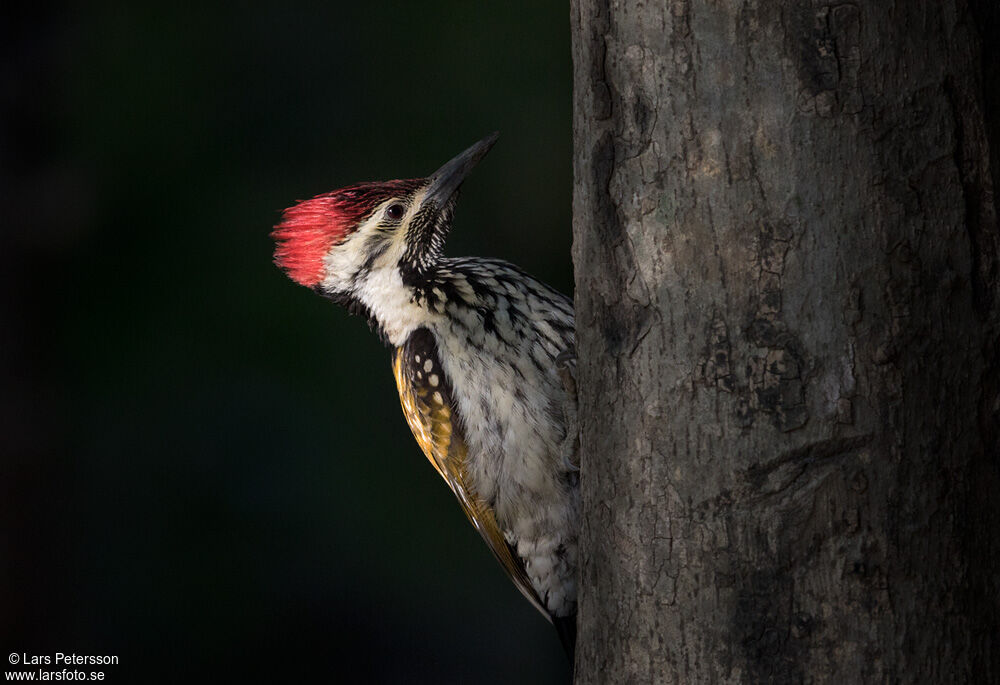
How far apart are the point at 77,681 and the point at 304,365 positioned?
5.42ft

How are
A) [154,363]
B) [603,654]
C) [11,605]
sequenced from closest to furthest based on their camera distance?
[603,654], [11,605], [154,363]

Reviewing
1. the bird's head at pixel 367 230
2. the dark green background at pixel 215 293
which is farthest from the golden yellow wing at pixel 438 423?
the dark green background at pixel 215 293

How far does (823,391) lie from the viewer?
123 centimetres

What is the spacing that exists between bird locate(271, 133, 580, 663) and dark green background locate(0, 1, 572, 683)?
163 cm

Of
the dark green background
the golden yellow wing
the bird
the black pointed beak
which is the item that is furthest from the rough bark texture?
the dark green background

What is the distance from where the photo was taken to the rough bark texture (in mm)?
1215

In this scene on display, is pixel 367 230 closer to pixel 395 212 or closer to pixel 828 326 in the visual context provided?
pixel 395 212

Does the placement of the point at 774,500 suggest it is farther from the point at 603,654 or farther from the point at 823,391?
the point at 603,654

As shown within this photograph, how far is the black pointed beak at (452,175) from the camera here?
101 inches

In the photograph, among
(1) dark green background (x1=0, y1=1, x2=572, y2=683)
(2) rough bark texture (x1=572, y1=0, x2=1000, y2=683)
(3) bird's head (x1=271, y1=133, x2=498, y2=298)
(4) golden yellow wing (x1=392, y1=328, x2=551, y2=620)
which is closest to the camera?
(2) rough bark texture (x1=572, y1=0, x2=1000, y2=683)

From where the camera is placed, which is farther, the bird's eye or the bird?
the bird's eye

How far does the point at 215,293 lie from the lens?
425 centimetres

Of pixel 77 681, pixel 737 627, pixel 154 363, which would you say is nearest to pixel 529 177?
pixel 154 363

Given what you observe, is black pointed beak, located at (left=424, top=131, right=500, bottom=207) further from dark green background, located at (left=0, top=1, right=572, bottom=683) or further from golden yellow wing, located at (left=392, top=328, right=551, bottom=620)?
dark green background, located at (left=0, top=1, right=572, bottom=683)
